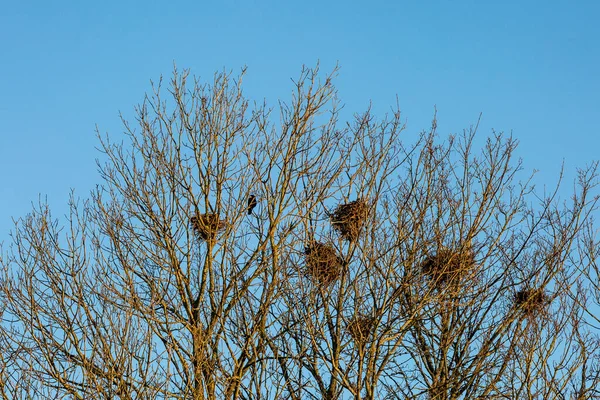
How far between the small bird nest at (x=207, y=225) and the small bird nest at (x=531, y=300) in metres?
Answer: 3.58

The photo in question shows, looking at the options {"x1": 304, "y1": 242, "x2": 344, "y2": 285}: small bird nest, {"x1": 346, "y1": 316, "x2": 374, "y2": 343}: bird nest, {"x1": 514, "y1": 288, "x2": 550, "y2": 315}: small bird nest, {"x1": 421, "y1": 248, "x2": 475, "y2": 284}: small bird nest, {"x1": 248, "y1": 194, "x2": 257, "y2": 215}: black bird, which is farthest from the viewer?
{"x1": 514, "y1": 288, "x2": 550, "y2": 315}: small bird nest

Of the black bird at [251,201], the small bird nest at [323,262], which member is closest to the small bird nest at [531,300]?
the small bird nest at [323,262]

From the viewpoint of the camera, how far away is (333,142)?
32.1ft

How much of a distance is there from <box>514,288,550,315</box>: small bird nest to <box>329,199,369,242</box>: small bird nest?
6.92 feet

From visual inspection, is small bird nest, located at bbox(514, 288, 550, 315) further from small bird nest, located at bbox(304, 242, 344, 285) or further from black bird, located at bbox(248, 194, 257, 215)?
black bird, located at bbox(248, 194, 257, 215)

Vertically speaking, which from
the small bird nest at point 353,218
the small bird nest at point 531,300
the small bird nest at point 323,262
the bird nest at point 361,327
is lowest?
the bird nest at point 361,327

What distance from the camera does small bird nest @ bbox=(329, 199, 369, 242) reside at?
9.84 metres

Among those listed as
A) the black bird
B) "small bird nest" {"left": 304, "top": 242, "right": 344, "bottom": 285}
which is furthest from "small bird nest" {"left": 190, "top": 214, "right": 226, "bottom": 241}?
"small bird nest" {"left": 304, "top": 242, "right": 344, "bottom": 285}

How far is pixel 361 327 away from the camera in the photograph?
30.4 feet

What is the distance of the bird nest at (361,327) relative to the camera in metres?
8.99

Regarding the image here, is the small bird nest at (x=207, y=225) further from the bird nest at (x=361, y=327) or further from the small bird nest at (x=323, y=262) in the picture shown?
the bird nest at (x=361, y=327)

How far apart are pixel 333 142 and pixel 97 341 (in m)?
3.19

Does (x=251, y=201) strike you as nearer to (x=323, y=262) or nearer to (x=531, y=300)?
(x=323, y=262)

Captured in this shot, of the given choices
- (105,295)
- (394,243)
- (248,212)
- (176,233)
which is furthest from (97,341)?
(394,243)
